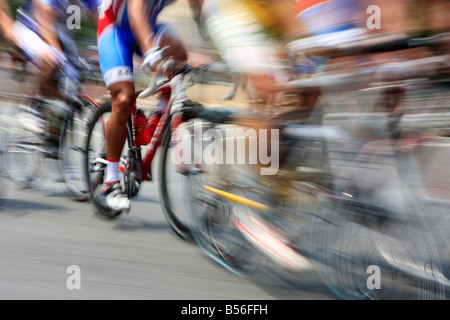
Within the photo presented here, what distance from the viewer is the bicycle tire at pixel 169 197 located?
4309 millimetres

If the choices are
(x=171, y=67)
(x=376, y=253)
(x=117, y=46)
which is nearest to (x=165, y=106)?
(x=171, y=67)

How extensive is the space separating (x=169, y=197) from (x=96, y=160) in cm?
72

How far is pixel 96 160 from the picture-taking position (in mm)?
4840

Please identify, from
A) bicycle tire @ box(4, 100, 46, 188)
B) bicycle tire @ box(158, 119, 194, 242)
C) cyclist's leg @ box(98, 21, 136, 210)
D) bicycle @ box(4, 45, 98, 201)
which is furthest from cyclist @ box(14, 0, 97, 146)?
bicycle tire @ box(158, 119, 194, 242)

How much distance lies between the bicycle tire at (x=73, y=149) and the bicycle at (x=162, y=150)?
472 millimetres

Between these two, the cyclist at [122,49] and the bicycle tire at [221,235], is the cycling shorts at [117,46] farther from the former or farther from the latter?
the bicycle tire at [221,235]

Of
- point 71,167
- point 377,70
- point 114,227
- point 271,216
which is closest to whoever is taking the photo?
point 377,70

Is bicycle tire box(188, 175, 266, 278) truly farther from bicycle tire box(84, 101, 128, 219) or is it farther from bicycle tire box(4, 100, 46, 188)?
bicycle tire box(4, 100, 46, 188)

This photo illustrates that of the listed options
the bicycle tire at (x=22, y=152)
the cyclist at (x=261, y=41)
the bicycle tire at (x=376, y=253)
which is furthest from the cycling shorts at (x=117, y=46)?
the bicycle tire at (x=376, y=253)

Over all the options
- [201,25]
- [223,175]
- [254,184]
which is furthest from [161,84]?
[254,184]

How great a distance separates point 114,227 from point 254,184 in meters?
1.69

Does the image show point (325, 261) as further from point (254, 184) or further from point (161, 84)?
point (161, 84)

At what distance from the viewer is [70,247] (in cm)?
427

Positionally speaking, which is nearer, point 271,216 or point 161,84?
point 271,216
